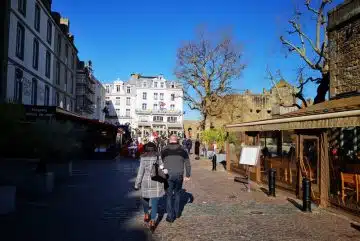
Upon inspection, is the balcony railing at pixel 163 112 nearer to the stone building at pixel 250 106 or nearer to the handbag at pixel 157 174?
the stone building at pixel 250 106

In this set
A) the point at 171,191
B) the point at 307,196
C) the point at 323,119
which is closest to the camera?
the point at 171,191

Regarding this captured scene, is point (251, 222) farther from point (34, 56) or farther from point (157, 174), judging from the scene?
point (34, 56)

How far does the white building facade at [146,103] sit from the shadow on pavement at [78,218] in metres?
72.1

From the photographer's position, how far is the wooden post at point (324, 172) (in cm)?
954

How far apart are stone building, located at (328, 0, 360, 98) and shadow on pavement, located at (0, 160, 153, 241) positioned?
35.7ft

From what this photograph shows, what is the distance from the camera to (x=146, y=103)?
85938mm

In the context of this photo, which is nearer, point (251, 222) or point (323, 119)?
point (251, 222)

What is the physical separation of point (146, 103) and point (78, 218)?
78410 millimetres

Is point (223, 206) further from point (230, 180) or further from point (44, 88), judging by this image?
point (44, 88)

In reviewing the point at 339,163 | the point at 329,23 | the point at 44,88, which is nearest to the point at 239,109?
the point at 44,88

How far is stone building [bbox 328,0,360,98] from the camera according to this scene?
53.0ft

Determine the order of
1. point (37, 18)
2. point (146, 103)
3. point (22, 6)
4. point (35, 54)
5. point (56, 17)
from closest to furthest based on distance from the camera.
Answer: point (22, 6) < point (35, 54) < point (37, 18) < point (56, 17) < point (146, 103)

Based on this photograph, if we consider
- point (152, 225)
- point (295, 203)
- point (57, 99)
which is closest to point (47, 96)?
point (57, 99)

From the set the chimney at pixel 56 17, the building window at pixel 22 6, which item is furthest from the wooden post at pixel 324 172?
the chimney at pixel 56 17
